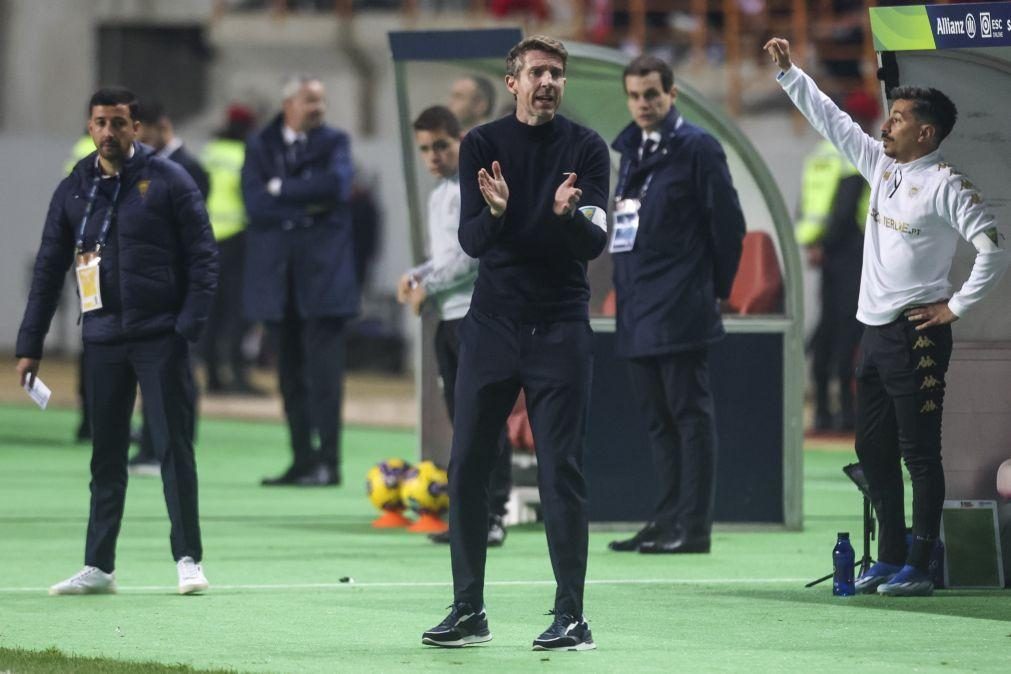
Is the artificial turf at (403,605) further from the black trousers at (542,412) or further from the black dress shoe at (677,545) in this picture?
the black trousers at (542,412)

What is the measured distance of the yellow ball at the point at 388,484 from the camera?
11.4 metres

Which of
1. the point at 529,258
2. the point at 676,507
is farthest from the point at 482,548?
the point at 676,507

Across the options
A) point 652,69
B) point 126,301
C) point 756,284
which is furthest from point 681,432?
point 126,301

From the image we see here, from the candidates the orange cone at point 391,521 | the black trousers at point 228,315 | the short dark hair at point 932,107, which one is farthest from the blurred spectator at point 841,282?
the short dark hair at point 932,107

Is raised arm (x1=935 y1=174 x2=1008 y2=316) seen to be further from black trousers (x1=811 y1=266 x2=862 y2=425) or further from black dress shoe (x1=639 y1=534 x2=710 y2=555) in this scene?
black trousers (x1=811 y1=266 x2=862 y2=425)

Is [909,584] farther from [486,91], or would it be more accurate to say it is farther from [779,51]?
[486,91]

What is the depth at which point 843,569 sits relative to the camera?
28.6 ft

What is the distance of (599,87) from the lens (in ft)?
38.4

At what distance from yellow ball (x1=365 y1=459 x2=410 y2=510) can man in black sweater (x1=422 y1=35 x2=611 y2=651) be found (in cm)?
402

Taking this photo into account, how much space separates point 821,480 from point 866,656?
6.81 metres

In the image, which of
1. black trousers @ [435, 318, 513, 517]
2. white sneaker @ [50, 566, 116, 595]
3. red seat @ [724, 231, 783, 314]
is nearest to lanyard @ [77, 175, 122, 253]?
white sneaker @ [50, 566, 116, 595]

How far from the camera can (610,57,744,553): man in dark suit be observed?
1025cm

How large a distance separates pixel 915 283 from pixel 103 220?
316 centimetres

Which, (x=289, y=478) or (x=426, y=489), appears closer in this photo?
(x=426, y=489)
